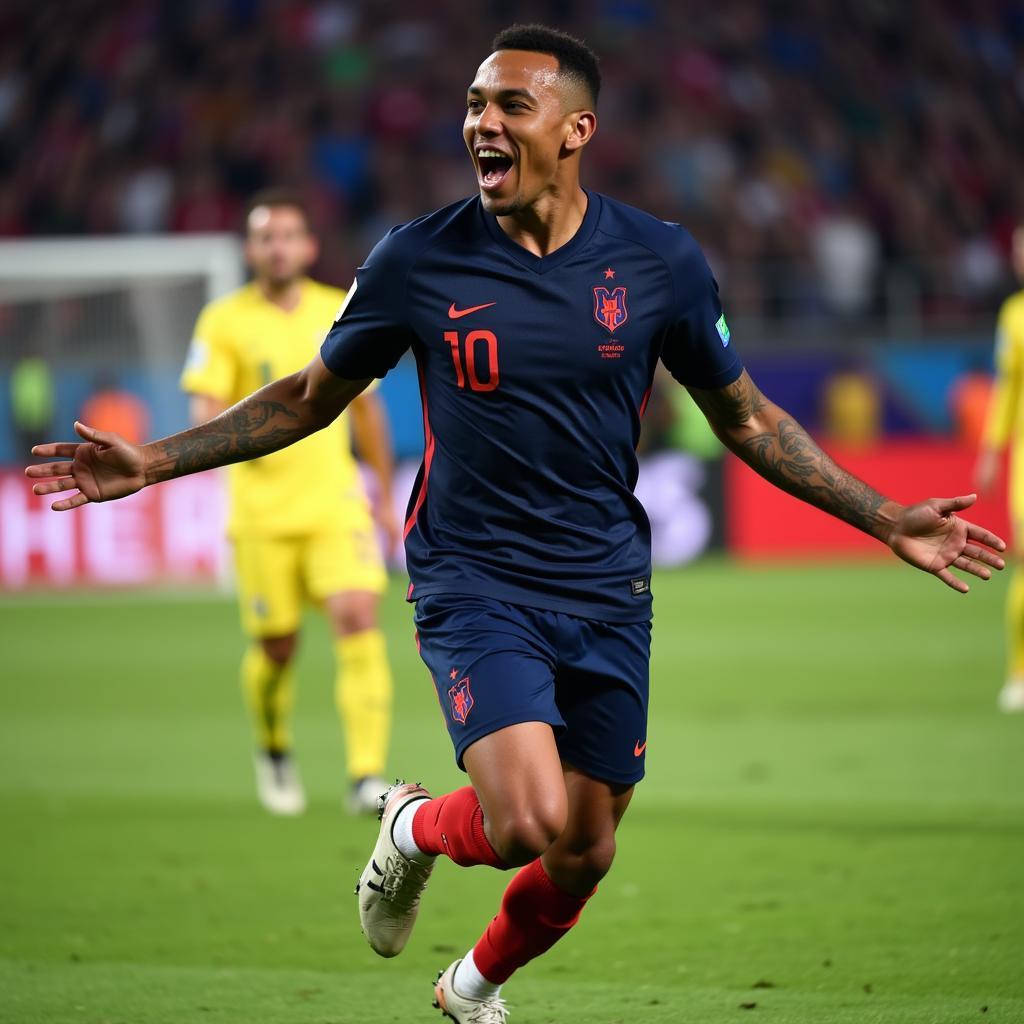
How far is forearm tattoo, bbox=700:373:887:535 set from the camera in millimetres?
4336

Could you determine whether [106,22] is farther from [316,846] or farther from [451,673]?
[451,673]

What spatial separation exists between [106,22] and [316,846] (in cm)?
1875

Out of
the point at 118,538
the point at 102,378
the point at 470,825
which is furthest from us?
the point at 102,378

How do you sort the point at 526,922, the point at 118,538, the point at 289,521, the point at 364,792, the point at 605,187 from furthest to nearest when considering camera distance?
the point at 605,187, the point at 118,538, the point at 289,521, the point at 364,792, the point at 526,922

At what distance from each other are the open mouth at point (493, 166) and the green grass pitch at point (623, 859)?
205 cm

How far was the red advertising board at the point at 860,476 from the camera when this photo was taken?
19.0 m

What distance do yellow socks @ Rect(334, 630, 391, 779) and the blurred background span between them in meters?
10.2

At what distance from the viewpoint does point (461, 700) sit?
159 inches

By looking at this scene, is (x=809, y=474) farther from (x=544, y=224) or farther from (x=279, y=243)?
(x=279, y=243)

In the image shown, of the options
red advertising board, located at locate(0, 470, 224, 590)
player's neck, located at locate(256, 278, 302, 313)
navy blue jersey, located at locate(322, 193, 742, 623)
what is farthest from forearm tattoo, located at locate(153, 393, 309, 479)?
red advertising board, located at locate(0, 470, 224, 590)

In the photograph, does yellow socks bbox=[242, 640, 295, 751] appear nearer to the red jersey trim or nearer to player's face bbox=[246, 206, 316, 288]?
player's face bbox=[246, 206, 316, 288]

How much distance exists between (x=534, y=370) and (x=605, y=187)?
1842 cm

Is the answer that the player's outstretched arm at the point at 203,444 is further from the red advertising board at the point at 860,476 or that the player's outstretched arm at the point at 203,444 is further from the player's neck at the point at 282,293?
the red advertising board at the point at 860,476

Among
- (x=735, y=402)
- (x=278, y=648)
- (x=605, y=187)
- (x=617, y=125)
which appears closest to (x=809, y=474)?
(x=735, y=402)
